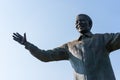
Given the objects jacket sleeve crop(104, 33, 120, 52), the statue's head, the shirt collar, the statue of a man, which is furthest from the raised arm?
jacket sleeve crop(104, 33, 120, 52)

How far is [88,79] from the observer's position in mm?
11930

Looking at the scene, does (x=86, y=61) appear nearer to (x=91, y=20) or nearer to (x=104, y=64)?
(x=104, y=64)

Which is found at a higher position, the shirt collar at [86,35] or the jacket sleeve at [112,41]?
the shirt collar at [86,35]

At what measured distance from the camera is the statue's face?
505 inches

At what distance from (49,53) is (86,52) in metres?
1.18

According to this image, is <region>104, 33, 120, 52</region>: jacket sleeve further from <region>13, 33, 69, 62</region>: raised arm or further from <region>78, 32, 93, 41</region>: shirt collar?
<region>13, 33, 69, 62</region>: raised arm

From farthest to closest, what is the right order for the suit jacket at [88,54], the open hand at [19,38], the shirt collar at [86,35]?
1. the shirt collar at [86,35]
2. the open hand at [19,38]
3. the suit jacket at [88,54]

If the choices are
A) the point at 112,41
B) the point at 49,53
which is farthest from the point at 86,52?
the point at 49,53

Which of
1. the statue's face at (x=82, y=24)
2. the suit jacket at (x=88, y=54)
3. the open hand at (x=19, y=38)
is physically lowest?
the suit jacket at (x=88, y=54)

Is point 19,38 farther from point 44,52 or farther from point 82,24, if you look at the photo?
point 82,24

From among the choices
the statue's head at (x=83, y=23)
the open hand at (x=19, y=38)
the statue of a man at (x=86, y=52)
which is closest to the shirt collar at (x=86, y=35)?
the statue of a man at (x=86, y=52)

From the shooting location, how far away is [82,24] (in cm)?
1285

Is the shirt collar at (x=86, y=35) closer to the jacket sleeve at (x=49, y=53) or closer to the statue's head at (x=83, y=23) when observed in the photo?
the statue's head at (x=83, y=23)

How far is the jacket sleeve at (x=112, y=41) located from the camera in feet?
40.0
